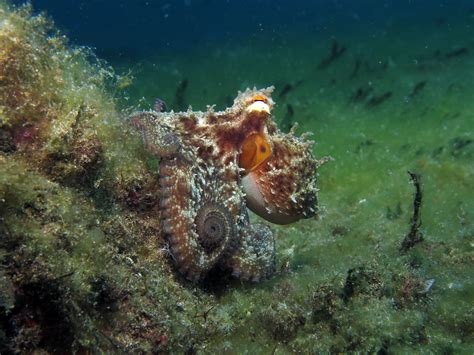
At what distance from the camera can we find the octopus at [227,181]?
310 cm

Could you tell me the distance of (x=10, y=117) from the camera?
259 cm

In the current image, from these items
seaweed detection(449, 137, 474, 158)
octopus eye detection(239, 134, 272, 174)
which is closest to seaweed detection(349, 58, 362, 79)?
seaweed detection(449, 137, 474, 158)

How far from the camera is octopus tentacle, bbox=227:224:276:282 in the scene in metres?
3.47

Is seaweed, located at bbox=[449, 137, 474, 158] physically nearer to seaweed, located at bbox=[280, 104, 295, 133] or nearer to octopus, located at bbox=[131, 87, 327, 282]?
seaweed, located at bbox=[280, 104, 295, 133]

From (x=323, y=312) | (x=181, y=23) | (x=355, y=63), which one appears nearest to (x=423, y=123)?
(x=355, y=63)

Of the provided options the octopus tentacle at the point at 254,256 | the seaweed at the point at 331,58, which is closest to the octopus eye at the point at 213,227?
the octopus tentacle at the point at 254,256

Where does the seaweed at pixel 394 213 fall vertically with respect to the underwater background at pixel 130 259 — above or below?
above

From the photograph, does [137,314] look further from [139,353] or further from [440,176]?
[440,176]

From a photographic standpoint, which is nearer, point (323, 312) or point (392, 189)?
point (323, 312)

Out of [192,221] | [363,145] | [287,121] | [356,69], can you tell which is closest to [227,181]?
[192,221]

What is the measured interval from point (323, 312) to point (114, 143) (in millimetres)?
2113

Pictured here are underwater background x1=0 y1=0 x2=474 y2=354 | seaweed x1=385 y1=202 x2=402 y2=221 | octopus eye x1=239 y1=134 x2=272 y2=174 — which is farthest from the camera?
seaweed x1=385 y1=202 x2=402 y2=221

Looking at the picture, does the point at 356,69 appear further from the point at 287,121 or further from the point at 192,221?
the point at 192,221

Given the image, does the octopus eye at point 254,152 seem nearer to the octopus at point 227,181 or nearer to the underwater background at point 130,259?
the octopus at point 227,181
